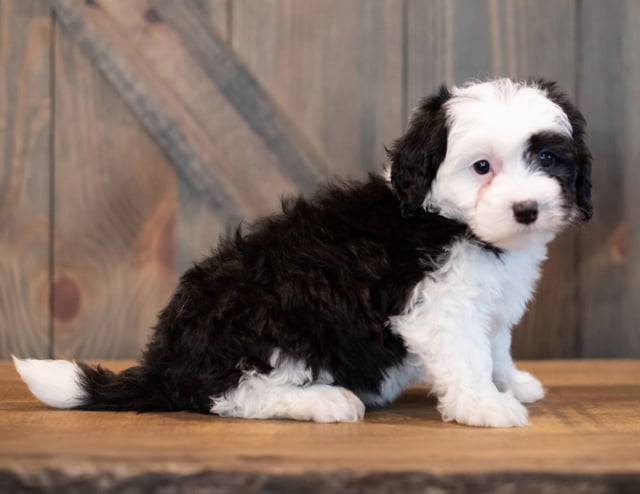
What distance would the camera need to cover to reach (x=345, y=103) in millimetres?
2850

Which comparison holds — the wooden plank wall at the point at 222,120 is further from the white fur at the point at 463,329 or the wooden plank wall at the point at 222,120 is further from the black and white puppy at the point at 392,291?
the white fur at the point at 463,329

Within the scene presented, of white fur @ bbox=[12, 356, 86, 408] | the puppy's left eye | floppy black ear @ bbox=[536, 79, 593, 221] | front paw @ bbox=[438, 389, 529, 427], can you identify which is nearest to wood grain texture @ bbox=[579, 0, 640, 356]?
floppy black ear @ bbox=[536, 79, 593, 221]

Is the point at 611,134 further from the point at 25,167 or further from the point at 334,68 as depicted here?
the point at 25,167

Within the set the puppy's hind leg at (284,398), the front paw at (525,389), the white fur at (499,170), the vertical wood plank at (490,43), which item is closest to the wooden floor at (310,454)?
the puppy's hind leg at (284,398)

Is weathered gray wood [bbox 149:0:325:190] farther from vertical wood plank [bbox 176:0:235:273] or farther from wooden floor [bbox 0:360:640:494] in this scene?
wooden floor [bbox 0:360:640:494]

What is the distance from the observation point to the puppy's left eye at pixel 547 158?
1901mm

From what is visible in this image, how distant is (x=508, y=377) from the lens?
2.24 meters

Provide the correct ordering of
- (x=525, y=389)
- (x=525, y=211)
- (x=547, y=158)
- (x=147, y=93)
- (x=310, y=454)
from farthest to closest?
(x=147, y=93) < (x=525, y=389) < (x=547, y=158) < (x=525, y=211) < (x=310, y=454)

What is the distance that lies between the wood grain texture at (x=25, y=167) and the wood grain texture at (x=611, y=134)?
1.75 metres

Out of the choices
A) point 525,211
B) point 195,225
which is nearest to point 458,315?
point 525,211

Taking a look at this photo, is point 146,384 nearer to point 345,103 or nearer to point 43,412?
point 43,412

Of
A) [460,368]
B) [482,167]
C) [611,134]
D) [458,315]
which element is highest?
[611,134]

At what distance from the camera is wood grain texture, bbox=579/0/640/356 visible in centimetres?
284

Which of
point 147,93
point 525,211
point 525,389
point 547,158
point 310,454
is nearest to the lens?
point 310,454
